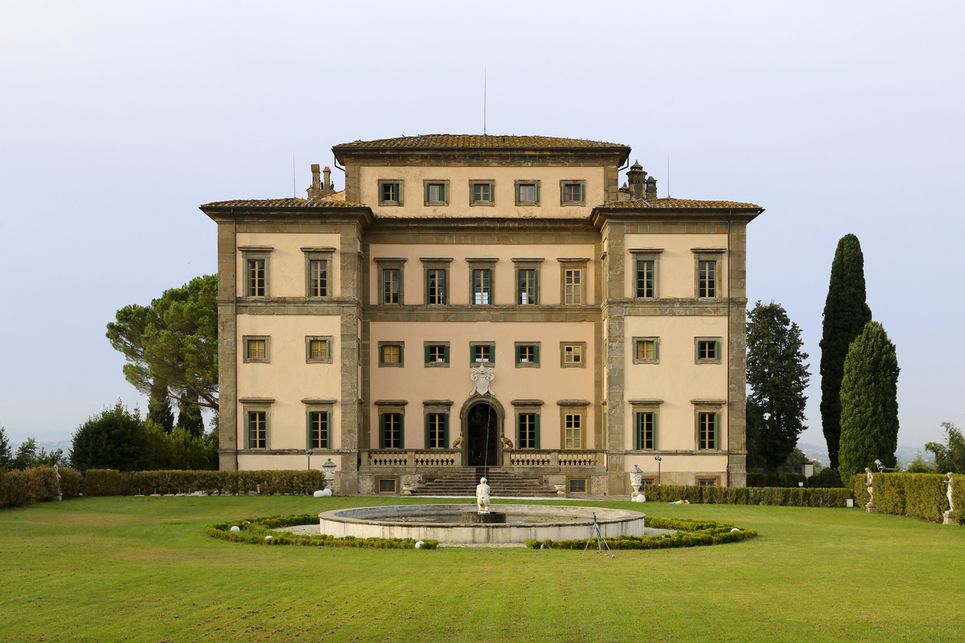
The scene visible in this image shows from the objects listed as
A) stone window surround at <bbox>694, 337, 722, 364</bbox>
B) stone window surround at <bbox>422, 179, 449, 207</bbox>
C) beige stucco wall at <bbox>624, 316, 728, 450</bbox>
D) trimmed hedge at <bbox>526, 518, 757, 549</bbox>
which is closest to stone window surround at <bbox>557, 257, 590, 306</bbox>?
beige stucco wall at <bbox>624, 316, 728, 450</bbox>

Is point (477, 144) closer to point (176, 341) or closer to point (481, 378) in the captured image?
point (481, 378)

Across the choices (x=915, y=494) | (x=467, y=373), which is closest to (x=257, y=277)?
(x=467, y=373)

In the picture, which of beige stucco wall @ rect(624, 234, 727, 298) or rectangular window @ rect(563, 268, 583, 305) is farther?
rectangular window @ rect(563, 268, 583, 305)

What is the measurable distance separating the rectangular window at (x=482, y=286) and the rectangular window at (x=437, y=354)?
8.23 ft

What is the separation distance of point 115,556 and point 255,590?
6.74 meters

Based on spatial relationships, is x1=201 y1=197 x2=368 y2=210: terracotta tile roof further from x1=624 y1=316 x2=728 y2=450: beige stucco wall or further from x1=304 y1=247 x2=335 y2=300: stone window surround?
x1=624 y1=316 x2=728 y2=450: beige stucco wall

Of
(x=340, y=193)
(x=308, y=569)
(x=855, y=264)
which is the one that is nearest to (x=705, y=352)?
(x=855, y=264)

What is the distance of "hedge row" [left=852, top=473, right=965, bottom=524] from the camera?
3431 cm

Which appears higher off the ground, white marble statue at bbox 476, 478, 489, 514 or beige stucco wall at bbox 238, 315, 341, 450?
beige stucco wall at bbox 238, 315, 341, 450

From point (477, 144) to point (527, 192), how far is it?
3215 mm

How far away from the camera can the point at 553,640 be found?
532 inches

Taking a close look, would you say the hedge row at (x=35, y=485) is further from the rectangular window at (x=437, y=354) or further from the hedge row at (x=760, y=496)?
the hedge row at (x=760, y=496)

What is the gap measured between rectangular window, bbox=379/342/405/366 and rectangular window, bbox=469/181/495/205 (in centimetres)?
733

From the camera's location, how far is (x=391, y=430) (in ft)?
168
